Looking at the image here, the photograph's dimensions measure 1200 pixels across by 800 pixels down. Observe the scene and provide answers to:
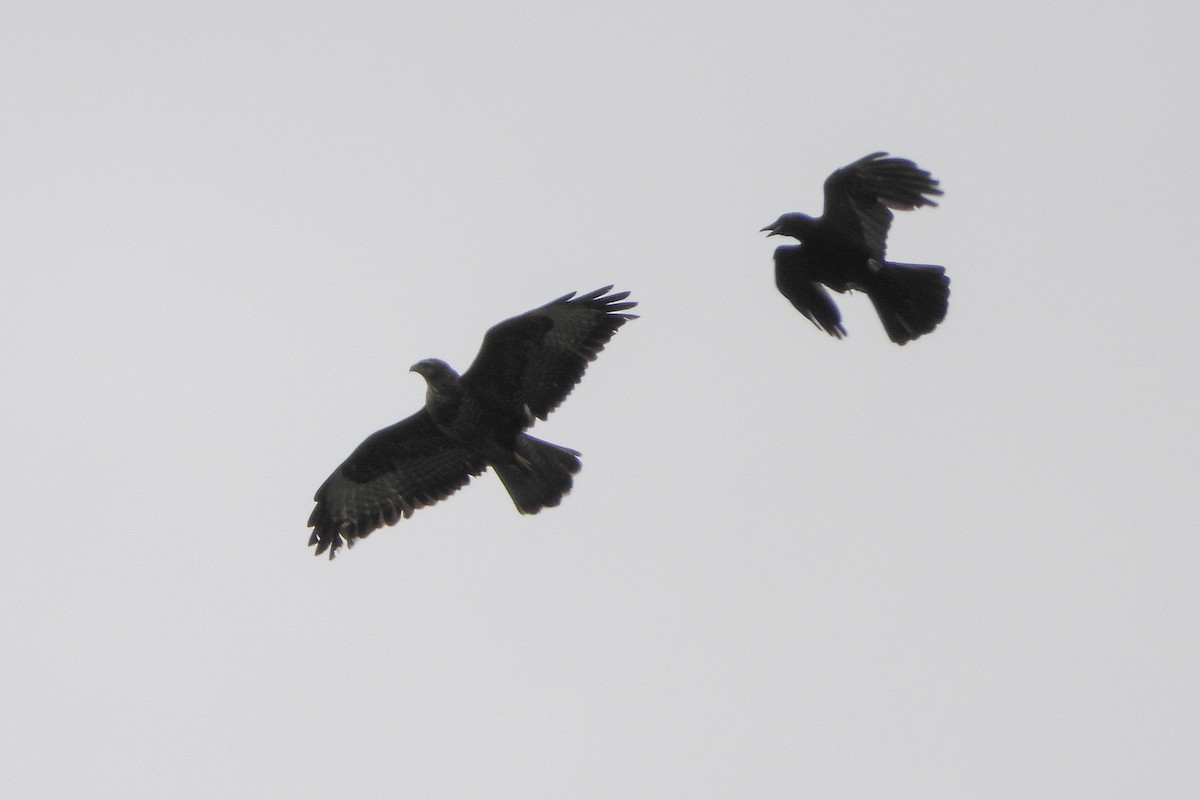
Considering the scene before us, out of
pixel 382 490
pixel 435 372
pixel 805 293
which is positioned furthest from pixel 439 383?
pixel 805 293

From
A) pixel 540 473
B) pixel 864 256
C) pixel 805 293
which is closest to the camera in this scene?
pixel 864 256

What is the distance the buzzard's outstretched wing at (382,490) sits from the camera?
37.4ft

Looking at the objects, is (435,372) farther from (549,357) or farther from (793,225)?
(793,225)

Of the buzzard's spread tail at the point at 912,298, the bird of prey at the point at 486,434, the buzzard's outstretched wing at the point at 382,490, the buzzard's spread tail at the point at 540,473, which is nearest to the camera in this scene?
the buzzard's spread tail at the point at 912,298

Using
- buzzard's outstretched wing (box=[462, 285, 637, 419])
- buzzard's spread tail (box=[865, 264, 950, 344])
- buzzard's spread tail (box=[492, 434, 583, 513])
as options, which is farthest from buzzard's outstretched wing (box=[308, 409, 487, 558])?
buzzard's spread tail (box=[865, 264, 950, 344])

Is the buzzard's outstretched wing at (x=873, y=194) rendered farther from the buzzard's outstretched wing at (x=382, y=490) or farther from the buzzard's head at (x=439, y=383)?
the buzzard's outstretched wing at (x=382, y=490)

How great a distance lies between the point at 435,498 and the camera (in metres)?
11.5

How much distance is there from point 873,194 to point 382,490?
4.06m

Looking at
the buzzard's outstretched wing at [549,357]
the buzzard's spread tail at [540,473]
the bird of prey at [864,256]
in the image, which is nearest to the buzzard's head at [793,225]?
the bird of prey at [864,256]

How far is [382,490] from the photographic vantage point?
11500mm

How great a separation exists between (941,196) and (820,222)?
81cm

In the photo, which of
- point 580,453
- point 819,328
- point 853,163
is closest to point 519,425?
point 580,453

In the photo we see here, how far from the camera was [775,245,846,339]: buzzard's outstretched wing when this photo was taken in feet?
35.3

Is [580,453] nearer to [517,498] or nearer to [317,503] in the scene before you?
[517,498]
